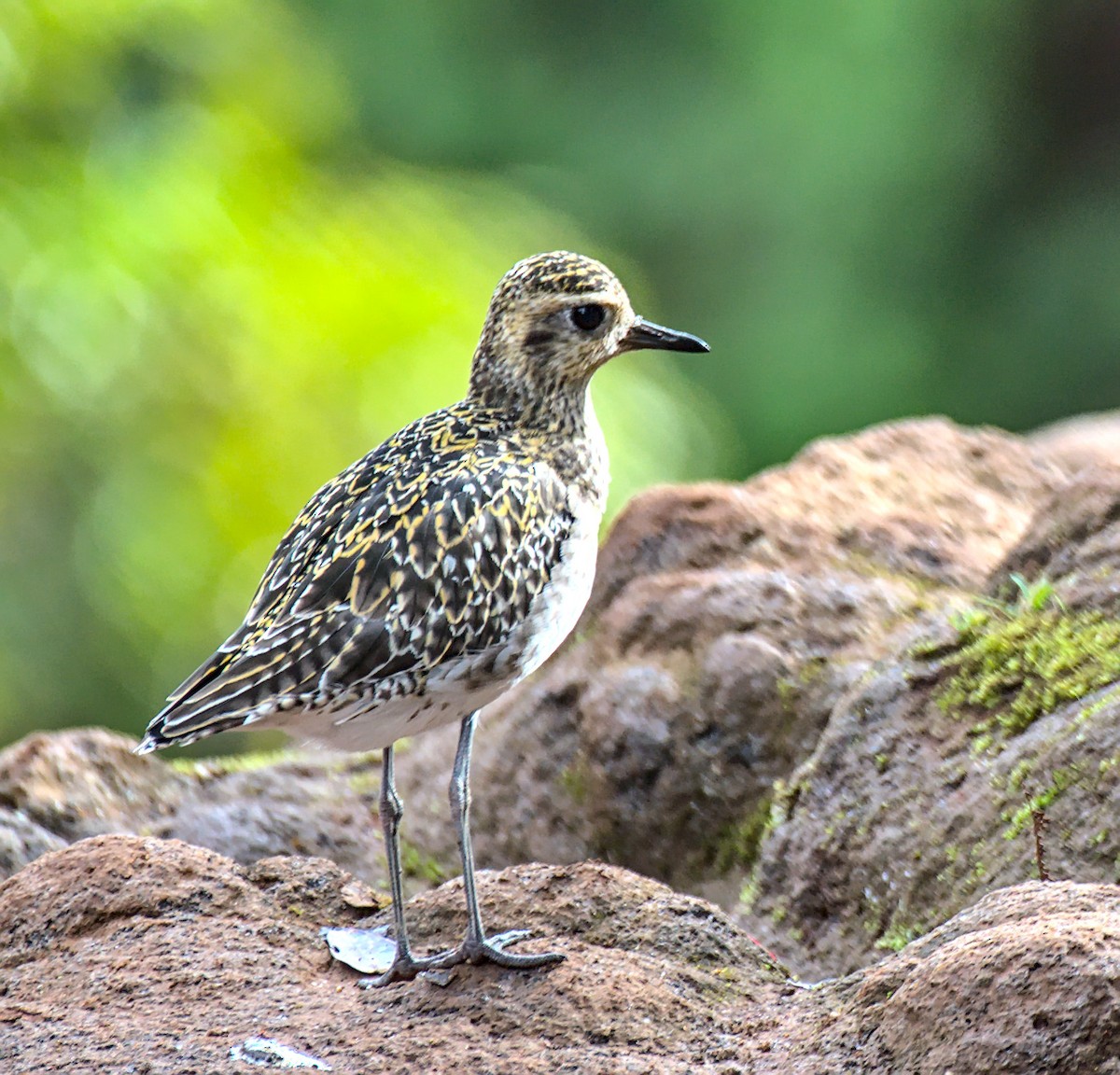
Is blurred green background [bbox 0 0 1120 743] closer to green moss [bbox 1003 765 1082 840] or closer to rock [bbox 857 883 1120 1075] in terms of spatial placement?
green moss [bbox 1003 765 1082 840]

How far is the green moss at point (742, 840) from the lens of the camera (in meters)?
5.75

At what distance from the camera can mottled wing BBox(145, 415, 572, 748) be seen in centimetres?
445

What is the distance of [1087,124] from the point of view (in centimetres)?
1823

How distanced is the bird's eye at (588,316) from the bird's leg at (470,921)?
1.29 metres

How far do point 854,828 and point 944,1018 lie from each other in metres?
1.64

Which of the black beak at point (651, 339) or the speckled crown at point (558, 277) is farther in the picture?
the black beak at point (651, 339)

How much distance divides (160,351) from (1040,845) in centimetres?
643

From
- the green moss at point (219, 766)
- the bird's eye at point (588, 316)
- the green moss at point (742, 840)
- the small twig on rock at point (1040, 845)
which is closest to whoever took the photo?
the small twig on rock at point (1040, 845)

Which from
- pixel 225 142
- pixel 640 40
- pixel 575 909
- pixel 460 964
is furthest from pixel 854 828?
pixel 640 40

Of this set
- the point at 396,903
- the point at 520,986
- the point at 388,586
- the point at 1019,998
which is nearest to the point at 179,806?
the point at 396,903

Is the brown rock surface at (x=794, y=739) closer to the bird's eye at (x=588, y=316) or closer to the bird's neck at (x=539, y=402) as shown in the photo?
the bird's neck at (x=539, y=402)

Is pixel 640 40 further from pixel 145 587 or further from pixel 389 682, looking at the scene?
pixel 389 682

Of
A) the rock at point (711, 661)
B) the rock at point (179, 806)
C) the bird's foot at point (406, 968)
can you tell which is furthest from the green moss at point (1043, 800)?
the rock at point (179, 806)

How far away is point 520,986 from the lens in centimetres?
420
